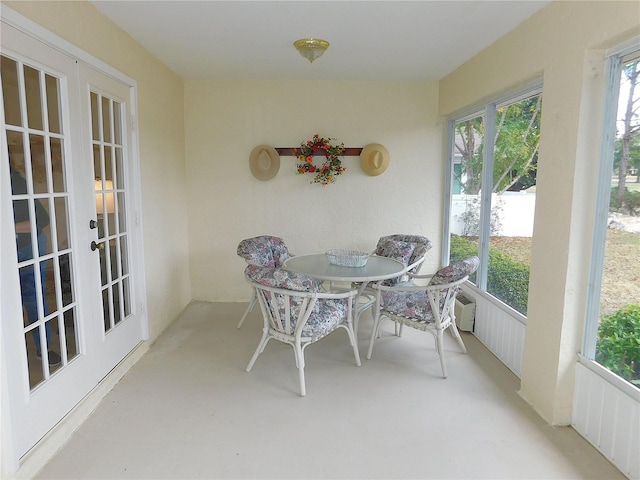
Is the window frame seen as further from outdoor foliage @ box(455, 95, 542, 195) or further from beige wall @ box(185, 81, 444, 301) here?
beige wall @ box(185, 81, 444, 301)

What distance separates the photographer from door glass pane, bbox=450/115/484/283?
3670mm

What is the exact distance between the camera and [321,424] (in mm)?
2295

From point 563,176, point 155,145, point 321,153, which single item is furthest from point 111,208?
point 563,176

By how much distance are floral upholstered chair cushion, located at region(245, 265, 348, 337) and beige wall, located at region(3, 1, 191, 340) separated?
123 centimetres

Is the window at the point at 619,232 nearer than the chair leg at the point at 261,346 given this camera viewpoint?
Yes

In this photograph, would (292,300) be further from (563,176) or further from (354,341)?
(563,176)

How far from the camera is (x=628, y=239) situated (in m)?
1.94

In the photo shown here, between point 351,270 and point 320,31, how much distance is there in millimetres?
1683

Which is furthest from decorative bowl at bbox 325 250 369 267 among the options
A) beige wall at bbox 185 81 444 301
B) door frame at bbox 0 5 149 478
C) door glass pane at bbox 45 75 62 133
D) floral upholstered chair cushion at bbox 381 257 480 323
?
door glass pane at bbox 45 75 62 133

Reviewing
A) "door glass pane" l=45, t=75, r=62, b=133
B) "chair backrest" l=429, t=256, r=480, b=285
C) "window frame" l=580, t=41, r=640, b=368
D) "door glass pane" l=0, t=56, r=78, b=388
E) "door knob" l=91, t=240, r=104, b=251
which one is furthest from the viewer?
"chair backrest" l=429, t=256, r=480, b=285

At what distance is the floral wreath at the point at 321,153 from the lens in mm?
4223

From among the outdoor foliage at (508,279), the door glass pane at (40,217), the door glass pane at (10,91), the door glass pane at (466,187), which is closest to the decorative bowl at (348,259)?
the outdoor foliage at (508,279)

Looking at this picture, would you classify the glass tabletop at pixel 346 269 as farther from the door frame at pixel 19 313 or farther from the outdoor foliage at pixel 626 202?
the outdoor foliage at pixel 626 202

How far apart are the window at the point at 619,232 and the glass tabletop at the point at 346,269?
123 cm
